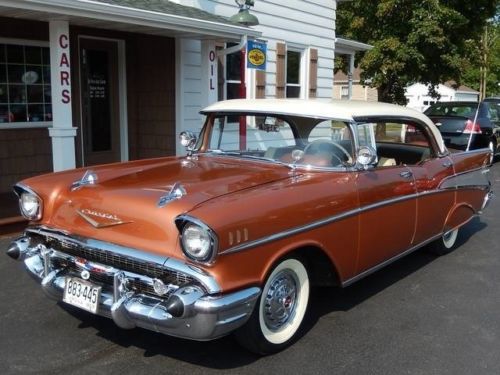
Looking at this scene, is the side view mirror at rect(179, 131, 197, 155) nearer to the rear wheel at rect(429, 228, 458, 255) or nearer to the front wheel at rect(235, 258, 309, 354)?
the front wheel at rect(235, 258, 309, 354)

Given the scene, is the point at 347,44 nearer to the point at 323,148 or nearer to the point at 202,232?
the point at 323,148

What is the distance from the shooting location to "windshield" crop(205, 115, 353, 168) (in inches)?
165

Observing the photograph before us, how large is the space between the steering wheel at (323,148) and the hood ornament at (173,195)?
1263 mm

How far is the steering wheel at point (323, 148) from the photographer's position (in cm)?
418

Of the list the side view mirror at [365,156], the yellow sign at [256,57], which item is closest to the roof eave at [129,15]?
the yellow sign at [256,57]

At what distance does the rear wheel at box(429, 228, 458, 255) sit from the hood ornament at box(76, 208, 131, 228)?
11.9 feet

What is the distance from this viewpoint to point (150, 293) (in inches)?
124

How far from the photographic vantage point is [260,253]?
320 centimetres

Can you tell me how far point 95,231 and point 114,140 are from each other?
237 inches

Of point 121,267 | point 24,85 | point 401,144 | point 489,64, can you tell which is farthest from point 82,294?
point 489,64

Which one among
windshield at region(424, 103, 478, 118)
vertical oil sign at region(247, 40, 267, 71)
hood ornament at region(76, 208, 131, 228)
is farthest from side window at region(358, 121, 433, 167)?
windshield at region(424, 103, 478, 118)

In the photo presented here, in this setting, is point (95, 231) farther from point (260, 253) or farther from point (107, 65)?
point (107, 65)

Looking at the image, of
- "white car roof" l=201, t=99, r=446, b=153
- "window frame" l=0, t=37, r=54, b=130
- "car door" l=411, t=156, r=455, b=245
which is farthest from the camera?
"window frame" l=0, t=37, r=54, b=130

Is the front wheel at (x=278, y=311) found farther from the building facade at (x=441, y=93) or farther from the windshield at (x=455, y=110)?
the building facade at (x=441, y=93)
